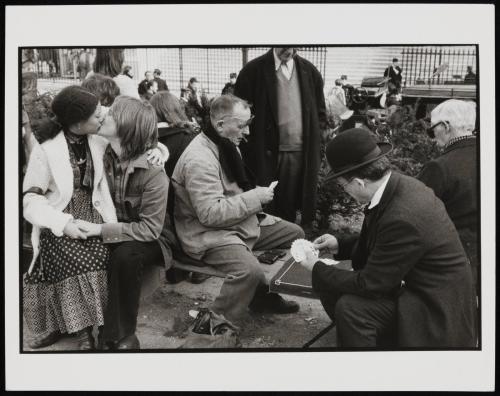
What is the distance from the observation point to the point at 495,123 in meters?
3.25

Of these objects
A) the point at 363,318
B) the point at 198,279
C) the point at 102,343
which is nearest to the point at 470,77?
the point at 363,318

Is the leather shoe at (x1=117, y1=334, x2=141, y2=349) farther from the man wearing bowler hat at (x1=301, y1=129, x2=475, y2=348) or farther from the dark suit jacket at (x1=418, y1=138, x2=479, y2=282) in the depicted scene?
the dark suit jacket at (x1=418, y1=138, x2=479, y2=282)

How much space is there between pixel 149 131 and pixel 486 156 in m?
2.12

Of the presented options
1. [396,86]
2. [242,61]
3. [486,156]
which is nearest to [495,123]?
[486,156]

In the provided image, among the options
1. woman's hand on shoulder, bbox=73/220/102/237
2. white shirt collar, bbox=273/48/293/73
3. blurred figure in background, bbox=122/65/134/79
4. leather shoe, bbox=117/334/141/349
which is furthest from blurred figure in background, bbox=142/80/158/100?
leather shoe, bbox=117/334/141/349

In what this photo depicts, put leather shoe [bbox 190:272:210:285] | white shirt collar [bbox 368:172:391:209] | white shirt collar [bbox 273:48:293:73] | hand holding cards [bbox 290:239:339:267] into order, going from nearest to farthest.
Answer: white shirt collar [bbox 368:172:391:209]
hand holding cards [bbox 290:239:339:267]
white shirt collar [bbox 273:48:293:73]
leather shoe [bbox 190:272:210:285]

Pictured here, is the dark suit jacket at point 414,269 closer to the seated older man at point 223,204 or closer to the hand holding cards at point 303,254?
the hand holding cards at point 303,254

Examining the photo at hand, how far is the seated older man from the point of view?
3215mm

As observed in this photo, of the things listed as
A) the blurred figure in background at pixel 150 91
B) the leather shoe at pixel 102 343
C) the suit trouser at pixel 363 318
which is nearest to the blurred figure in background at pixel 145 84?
the blurred figure in background at pixel 150 91

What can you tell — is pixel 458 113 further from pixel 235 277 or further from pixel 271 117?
pixel 235 277

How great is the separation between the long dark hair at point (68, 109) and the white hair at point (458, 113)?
216cm

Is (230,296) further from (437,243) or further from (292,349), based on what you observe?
(437,243)

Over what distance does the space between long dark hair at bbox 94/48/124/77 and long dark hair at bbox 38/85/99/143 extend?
0.68ft

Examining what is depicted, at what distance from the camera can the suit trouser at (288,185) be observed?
142 inches
